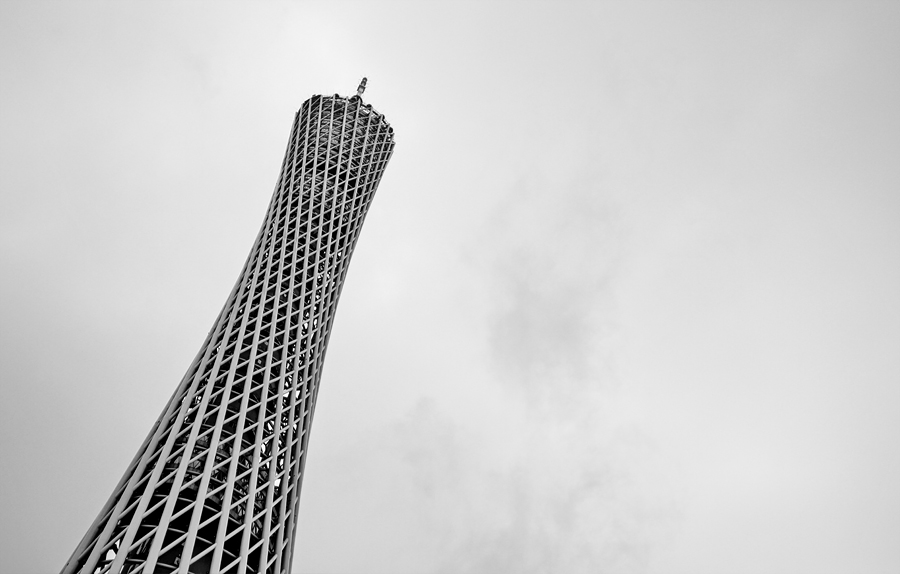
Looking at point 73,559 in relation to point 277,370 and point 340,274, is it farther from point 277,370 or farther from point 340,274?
point 340,274

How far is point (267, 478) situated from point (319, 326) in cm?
934

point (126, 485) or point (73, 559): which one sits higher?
point (126, 485)

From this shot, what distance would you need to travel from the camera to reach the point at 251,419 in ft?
106

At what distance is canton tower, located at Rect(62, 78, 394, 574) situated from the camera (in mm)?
26188

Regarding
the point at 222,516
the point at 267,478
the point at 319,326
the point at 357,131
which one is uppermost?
the point at 357,131

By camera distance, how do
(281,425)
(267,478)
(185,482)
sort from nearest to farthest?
(185,482)
(267,478)
(281,425)

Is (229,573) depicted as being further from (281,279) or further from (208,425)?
(281,279)

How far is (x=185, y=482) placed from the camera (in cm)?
2789

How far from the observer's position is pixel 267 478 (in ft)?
100

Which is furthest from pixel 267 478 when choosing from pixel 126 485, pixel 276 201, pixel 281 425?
pixel 276 201

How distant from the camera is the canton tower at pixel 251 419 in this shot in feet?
85.9

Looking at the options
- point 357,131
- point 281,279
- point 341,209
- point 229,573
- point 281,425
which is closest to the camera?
point 229,573

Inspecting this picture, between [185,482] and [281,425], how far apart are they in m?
6.08

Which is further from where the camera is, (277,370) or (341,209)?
(341,209)
